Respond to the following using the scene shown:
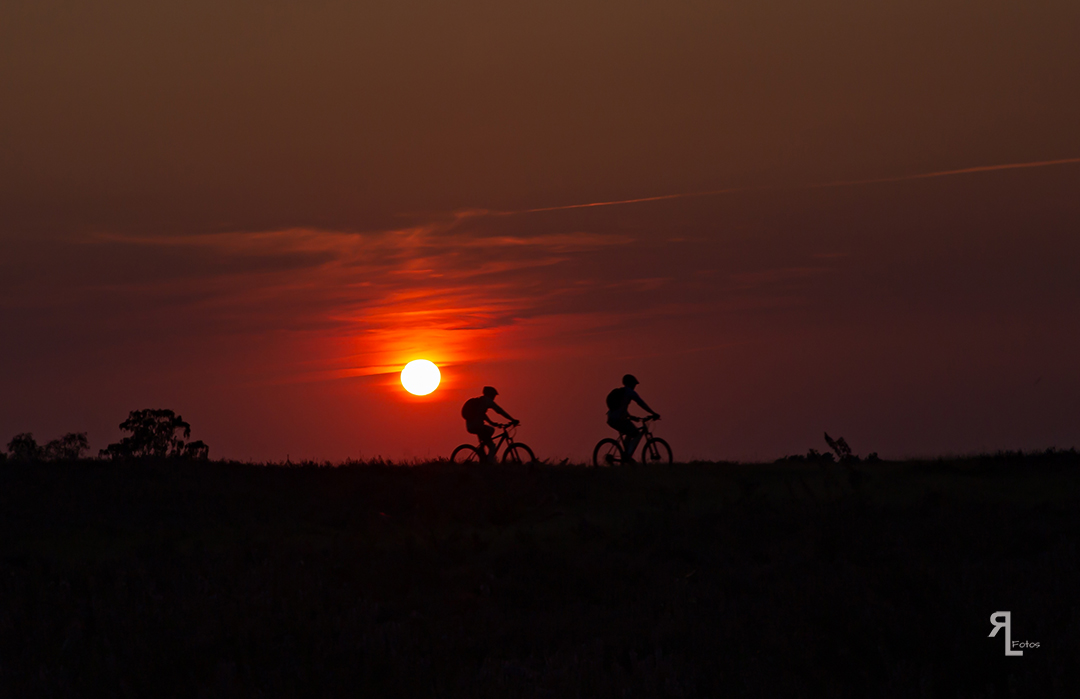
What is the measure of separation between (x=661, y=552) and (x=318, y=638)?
5.89 m

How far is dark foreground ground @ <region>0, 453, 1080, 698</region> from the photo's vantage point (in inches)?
339

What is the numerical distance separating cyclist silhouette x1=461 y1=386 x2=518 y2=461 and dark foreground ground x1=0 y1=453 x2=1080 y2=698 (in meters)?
2.53

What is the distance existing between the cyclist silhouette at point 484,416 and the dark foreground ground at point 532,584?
2.53m

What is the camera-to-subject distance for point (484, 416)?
24344 mm

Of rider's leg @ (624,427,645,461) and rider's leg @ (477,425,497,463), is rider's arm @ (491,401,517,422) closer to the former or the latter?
rider's leg @ (477,425,497,463)

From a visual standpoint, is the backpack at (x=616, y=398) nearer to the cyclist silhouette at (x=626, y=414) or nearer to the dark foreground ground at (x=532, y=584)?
the cyclist silhouette at (x=626, y=414)

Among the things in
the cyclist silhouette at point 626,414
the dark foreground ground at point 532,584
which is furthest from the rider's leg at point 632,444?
the dark foreground ground at point 532,584

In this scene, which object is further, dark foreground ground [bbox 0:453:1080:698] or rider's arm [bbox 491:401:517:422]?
rider's arm [bbox 491:401:517:422]

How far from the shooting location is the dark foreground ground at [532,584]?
28.3 feet

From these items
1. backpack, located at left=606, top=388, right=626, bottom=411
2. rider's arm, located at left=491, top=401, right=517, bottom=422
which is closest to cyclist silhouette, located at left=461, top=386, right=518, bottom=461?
rider's arm, located at left=491, top=401, right=517, bottom=422

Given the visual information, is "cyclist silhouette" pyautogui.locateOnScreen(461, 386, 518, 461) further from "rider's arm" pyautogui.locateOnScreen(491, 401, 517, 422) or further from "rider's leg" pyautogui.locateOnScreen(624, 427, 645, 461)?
"rider's leg" pyautogui.locateOnScreen(624, 427, 645, 461)

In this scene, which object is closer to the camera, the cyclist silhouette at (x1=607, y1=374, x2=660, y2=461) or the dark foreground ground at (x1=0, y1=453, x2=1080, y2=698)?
the dark foreground ground at (x1=0, y1=453, x2=1080, y2=698)

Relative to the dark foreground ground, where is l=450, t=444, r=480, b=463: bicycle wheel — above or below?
above

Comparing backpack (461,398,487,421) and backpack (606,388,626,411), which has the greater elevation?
backpack (606,388,626,411)
